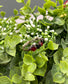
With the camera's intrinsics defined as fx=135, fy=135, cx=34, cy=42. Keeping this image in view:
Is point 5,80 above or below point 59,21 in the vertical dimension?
below

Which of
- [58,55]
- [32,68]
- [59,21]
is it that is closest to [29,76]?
[32,68]

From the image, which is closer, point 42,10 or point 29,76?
point 29,76

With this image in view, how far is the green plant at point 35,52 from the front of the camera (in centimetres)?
40

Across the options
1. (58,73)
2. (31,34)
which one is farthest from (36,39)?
(58,73)

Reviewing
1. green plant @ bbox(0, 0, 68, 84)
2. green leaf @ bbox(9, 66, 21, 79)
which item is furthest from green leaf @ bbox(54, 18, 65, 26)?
green leaf @ bbox(9, 66, 21, 79)

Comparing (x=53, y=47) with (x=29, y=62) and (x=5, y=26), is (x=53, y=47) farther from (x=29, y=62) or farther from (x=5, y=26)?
(x=5, y=26)

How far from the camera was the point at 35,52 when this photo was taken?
1.44ft

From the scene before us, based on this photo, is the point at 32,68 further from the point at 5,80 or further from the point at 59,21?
the point at 59,21

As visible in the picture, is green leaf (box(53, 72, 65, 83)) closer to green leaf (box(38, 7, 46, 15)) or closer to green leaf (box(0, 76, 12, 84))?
green leaf (box(0, 76, 12, 84))

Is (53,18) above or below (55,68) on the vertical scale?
above

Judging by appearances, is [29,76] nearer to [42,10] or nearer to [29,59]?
[29,59]

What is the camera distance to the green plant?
1.30 ft

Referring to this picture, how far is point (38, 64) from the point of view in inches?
16.5

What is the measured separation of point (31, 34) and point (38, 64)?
12 cm
